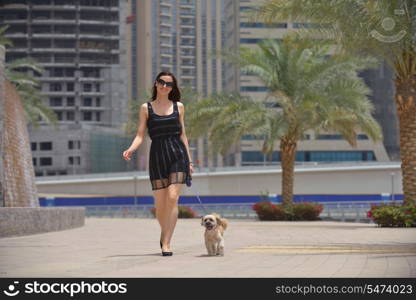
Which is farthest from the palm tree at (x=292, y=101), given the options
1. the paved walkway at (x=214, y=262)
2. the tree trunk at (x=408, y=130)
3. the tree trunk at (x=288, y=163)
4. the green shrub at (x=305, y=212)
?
the paved walkway at (x=214, y=262)

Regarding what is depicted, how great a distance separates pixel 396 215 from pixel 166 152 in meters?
13.5

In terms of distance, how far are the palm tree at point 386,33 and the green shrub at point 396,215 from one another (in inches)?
23.0

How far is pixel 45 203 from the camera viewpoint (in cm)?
5928

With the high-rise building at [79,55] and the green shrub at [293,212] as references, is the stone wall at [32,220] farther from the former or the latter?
the high-rise building at [79,55]

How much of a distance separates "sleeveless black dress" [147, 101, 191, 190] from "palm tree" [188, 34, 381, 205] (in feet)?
79.5

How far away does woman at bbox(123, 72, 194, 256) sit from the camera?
10.2m

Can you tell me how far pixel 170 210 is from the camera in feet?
34.0

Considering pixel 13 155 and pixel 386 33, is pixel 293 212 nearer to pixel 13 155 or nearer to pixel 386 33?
pixel 386 33

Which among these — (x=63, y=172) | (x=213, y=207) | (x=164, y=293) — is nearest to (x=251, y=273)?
(x=164, y=293)

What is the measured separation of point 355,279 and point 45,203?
53.8 metres

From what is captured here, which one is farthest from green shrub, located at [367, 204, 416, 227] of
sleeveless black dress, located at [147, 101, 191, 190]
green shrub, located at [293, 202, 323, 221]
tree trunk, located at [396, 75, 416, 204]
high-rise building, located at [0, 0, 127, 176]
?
high-rise building, located at [0, 0, 127, 176]

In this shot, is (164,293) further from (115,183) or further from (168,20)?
(168,20)

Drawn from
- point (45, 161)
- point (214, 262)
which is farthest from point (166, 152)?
point (45, 161)

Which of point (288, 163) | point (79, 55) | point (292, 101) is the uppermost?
point (79, 55)
